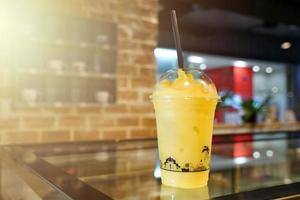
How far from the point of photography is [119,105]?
8.32ft

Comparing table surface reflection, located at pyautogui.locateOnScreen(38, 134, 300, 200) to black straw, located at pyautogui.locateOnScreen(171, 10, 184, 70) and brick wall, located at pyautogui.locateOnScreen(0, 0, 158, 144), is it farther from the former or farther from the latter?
brick wall, located at pyautogui.locateOnScreen(0, 0, 158, 144)

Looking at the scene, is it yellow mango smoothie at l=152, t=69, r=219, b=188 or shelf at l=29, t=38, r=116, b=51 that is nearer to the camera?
yellow mango smoothie at l=152, t=69, r=219, b=188

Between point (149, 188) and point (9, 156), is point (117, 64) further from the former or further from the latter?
point (149, 188)

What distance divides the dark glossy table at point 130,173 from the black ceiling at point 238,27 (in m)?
2.20

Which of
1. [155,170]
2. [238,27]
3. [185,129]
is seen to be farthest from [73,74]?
[238,27]

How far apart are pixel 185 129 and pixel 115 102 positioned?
6.29 feet

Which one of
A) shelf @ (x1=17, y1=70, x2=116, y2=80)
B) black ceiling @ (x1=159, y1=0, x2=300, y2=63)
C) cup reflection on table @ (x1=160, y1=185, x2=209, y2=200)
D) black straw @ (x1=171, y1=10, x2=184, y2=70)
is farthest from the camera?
black ceiling @ (x1=159, y1=0, x2=300, y2=63)

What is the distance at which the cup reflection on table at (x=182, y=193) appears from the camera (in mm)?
549

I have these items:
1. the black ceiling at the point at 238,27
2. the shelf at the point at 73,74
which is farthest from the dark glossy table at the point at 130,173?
the black ceiling at the point at 238,27

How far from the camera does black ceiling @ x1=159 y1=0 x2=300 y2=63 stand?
3.34 metres

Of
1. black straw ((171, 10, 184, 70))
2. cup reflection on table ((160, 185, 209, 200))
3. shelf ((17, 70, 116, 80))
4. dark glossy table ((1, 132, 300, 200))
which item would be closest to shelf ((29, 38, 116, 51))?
shelf ((17, 70, 116, 80))

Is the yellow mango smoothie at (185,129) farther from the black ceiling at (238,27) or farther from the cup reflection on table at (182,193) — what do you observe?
the black ceiling at (238,27)

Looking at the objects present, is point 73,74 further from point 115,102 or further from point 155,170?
point 155,170

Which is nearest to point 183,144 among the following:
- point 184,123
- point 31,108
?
point 184,123
